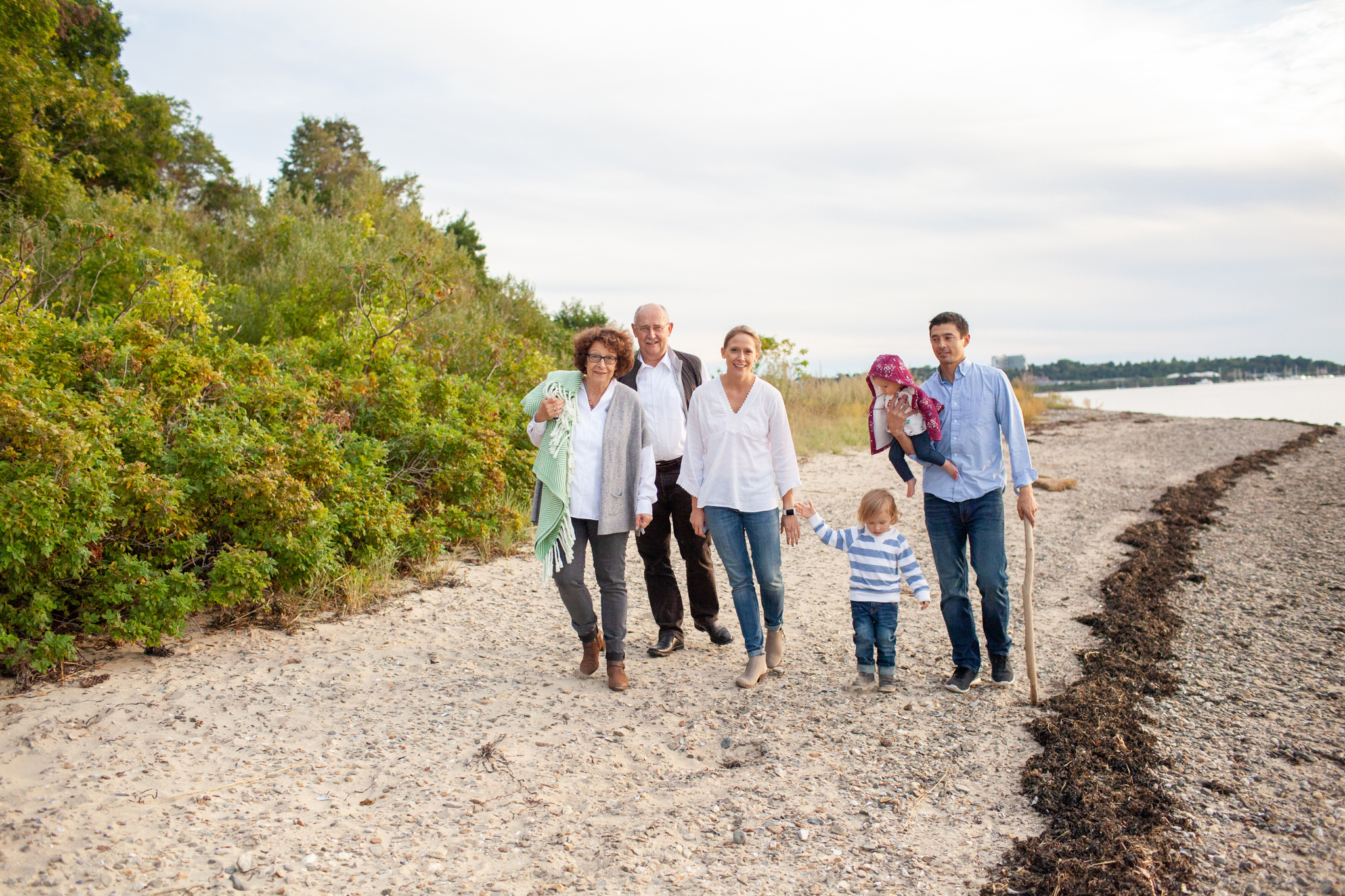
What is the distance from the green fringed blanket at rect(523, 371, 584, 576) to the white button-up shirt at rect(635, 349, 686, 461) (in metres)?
0.68

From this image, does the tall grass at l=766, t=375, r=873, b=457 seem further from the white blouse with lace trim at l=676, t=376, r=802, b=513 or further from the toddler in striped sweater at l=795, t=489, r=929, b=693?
the white blouse with lace trim at l=676, t=376, r=802, b=513

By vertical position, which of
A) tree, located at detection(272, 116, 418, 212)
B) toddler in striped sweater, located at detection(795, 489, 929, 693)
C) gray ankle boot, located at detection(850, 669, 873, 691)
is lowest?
gray ankle boot, located at detection(850, 669, 873, 691)

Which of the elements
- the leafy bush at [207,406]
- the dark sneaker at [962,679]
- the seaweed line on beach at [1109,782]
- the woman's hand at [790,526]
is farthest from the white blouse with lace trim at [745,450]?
the leafy bush at [207,406]

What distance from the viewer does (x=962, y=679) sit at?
16.0ft

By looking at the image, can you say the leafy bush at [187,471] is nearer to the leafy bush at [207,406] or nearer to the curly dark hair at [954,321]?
the leafy bush at [207,406]

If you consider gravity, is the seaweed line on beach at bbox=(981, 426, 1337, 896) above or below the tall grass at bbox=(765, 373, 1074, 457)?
below

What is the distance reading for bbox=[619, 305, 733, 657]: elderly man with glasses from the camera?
17.4 feet

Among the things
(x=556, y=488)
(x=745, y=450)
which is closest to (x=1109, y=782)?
(x=745, y=450)

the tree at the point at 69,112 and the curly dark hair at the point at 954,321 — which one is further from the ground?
the tree at the point at 69,112

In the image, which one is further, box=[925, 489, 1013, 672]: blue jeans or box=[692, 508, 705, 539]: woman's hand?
box=[692, 508, 705, 539]: woman's hand

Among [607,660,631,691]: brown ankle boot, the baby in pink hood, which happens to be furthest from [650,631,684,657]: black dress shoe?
the baby in pink hood

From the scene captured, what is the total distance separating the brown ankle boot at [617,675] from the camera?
495cm

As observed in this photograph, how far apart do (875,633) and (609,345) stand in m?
2.26

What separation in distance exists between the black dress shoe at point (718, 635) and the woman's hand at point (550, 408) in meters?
1.95
